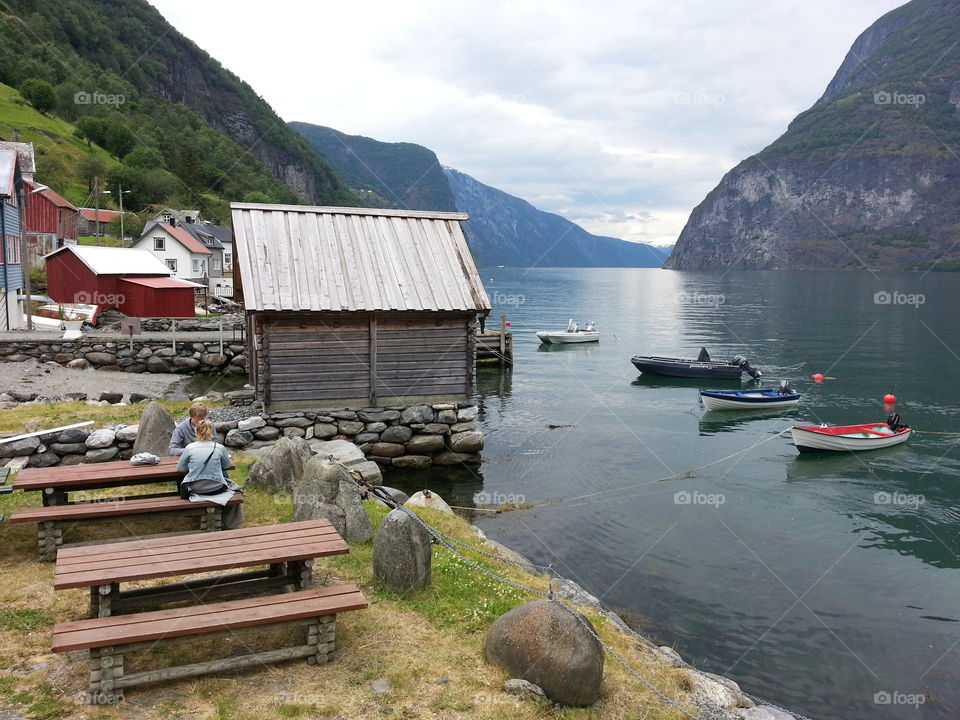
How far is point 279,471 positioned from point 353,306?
690cm

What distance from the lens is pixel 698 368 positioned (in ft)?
142

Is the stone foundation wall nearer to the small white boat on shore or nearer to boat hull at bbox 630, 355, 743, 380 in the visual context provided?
boat hull at bbox 630, 355, 743, 380

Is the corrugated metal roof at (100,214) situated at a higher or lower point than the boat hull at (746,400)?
higher

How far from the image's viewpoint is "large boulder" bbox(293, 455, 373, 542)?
10.6 m

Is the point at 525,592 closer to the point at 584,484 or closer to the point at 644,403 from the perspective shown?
the point at 584,484

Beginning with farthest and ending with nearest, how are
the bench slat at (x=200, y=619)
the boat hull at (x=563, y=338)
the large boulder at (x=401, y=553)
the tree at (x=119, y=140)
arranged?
the tree at (x=119, y=140)
the boat hull at (x=563, y=338)
the large boulder at (x=401, y=553)
the bench slat at (x=200, y=619)

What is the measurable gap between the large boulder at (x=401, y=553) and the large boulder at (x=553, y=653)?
74.7 inches

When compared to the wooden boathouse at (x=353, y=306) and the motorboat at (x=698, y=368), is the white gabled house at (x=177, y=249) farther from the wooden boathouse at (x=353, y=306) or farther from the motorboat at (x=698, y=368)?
the wooden boathouse at (x=353, y=306)

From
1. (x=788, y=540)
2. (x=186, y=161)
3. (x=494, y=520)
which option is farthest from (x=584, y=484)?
(x=186, y=161)

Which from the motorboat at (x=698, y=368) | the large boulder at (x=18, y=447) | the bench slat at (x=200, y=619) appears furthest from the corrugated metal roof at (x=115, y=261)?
the bench slat at (x=200, y=619)

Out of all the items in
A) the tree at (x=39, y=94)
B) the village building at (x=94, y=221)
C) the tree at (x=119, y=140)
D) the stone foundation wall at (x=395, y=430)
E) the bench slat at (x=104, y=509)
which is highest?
the tree at (x=39, y=94)

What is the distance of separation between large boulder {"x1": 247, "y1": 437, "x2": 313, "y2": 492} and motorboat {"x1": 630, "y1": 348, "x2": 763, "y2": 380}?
33753 mm

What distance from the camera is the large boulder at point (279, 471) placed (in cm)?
1276

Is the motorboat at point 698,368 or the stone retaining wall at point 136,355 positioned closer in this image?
the stone retaining wall at point 136,355
